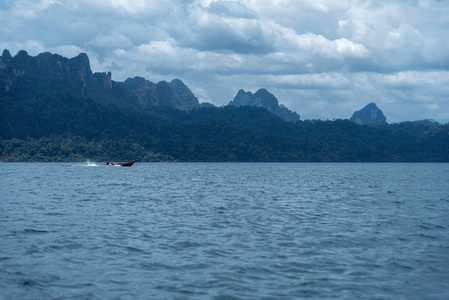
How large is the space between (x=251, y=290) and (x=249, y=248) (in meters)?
8.35

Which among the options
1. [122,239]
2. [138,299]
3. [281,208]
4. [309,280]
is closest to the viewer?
[138,299]

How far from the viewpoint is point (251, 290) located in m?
18.5

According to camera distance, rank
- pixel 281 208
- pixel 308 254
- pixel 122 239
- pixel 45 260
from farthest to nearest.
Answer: pixel 281 208 → pixel 122 239 → pixel 308 254 → pixel 45 260

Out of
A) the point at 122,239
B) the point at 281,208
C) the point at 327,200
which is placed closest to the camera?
the point at 122,239

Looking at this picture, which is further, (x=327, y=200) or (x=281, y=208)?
(x=327, y=200)

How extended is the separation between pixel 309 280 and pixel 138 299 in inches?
305

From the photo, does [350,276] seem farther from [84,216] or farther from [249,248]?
[84,216]

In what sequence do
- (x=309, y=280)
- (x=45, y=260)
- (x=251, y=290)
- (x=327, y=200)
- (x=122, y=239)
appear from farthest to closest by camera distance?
(x=327, y=200) → (x=122, y=239) → (x=45, y=260) → (x=309, y=280) → (x=251, y=290)

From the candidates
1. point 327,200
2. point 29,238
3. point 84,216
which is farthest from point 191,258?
point 327,200

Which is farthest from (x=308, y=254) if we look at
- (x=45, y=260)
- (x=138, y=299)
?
(x=45, y=260)

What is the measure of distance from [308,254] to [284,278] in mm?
5415

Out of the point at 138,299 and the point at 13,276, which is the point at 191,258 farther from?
the point at 13,276

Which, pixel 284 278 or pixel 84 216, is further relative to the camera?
pixel 84 216

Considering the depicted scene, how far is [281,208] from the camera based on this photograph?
48.9m
